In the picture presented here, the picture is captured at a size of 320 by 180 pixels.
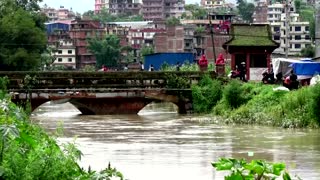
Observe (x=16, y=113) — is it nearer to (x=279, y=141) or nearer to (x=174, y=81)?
(x=279, y=141)

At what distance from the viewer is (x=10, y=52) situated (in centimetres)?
5697

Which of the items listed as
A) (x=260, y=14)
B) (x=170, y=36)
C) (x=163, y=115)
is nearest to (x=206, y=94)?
(x=163, y=115)

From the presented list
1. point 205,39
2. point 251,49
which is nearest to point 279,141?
point 251,49

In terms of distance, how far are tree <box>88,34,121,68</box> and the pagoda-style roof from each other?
185 feet

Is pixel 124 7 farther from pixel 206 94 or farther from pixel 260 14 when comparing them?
pixel 206 94

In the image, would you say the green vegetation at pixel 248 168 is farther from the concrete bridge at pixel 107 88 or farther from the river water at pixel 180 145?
the concrete bridge at pixel 107 88

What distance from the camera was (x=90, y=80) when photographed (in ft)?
141

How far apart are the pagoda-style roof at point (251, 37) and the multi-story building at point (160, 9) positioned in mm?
134209

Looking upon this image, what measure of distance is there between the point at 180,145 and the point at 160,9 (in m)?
157

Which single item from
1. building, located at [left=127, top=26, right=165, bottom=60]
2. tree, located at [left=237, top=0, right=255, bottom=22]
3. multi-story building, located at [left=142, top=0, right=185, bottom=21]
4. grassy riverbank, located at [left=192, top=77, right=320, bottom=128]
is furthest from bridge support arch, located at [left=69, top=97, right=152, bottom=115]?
multi-story building, located at [left=142, top=0, right=185, bottom=21]

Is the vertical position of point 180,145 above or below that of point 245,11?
below

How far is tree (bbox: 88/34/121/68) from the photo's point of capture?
10306 centimetres

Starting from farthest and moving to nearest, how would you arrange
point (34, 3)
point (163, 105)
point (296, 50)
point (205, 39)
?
point (296, 50)
point (205, 39)
point (34, 3)
point (163, 105)

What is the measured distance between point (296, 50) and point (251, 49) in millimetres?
67315
